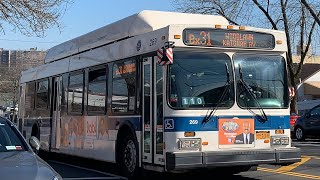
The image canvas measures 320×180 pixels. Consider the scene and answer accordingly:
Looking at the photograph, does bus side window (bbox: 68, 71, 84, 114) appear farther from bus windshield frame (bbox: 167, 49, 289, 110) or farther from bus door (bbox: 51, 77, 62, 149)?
bus windshield frame (bbox: 167, 49, 289, 110)

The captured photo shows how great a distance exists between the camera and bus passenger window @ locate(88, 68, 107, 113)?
11.5 m

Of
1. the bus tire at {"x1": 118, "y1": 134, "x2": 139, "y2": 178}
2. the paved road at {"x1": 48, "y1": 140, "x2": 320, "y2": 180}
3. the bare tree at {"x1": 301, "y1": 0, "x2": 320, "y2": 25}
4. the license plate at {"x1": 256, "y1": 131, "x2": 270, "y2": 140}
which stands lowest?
the paved road at {"x1": 48, "y1": 140, "x2": 320, "y2": 180}

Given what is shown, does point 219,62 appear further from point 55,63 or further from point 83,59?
point 55,63

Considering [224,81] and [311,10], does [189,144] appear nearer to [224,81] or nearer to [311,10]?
[224,81]

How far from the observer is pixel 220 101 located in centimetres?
900

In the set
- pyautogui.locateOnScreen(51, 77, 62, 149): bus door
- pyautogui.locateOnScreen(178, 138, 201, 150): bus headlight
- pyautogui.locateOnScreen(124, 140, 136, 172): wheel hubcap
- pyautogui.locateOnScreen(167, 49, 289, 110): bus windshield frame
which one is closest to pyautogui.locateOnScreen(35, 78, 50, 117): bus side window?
pyautogui.locateOnScreen(51, 77, 62, 149): bus door

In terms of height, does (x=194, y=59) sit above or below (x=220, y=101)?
above

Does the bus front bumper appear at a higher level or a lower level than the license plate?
lower

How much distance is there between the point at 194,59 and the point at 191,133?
1.36 metres

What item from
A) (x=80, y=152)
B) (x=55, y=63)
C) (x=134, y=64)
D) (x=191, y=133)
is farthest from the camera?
(x=55, y=63)

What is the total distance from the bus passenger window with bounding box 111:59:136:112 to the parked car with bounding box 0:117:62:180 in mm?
3180

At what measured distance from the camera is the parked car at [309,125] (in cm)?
2167

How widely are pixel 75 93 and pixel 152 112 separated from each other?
4726 millimetres

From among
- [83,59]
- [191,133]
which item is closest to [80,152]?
[83,59]
